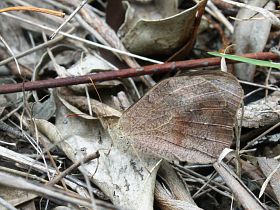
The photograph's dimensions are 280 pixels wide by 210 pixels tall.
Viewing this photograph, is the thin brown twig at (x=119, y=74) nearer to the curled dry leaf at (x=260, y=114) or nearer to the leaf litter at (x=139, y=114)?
the leaf litter at (x=139, y=114)

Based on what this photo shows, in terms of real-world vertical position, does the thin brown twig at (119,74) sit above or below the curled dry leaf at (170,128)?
above

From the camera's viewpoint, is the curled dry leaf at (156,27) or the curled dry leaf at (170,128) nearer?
the curled dry leaf at (170,128)

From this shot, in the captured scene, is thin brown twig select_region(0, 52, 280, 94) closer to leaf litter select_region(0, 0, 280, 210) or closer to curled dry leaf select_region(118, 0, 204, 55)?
leaf litter select_region(0, 0, 280, 210)

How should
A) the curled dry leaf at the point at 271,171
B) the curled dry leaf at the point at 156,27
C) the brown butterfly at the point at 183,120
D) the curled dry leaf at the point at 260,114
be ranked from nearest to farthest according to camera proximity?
1. the curled dry leaf at the point at 271,171
2. the brown butterfly at the point at 183,120
3. the curled dry leaf at the point at 260,114
4. the curled dry leaf at the point at 156,27

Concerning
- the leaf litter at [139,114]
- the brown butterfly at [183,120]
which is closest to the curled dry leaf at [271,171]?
the leaf litter at [139,114]

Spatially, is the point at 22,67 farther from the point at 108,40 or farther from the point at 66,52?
the point at 108,40

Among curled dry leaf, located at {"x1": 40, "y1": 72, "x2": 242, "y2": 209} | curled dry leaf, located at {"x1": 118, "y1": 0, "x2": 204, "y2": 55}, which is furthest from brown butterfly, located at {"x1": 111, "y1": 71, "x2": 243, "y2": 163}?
curled dry leaf, located at {"x1": 118, "y1": 0, "x2": 204, "y2": 55}

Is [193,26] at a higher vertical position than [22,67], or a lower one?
higher

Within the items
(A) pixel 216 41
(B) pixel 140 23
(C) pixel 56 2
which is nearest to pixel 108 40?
(B) pixel 140 23
